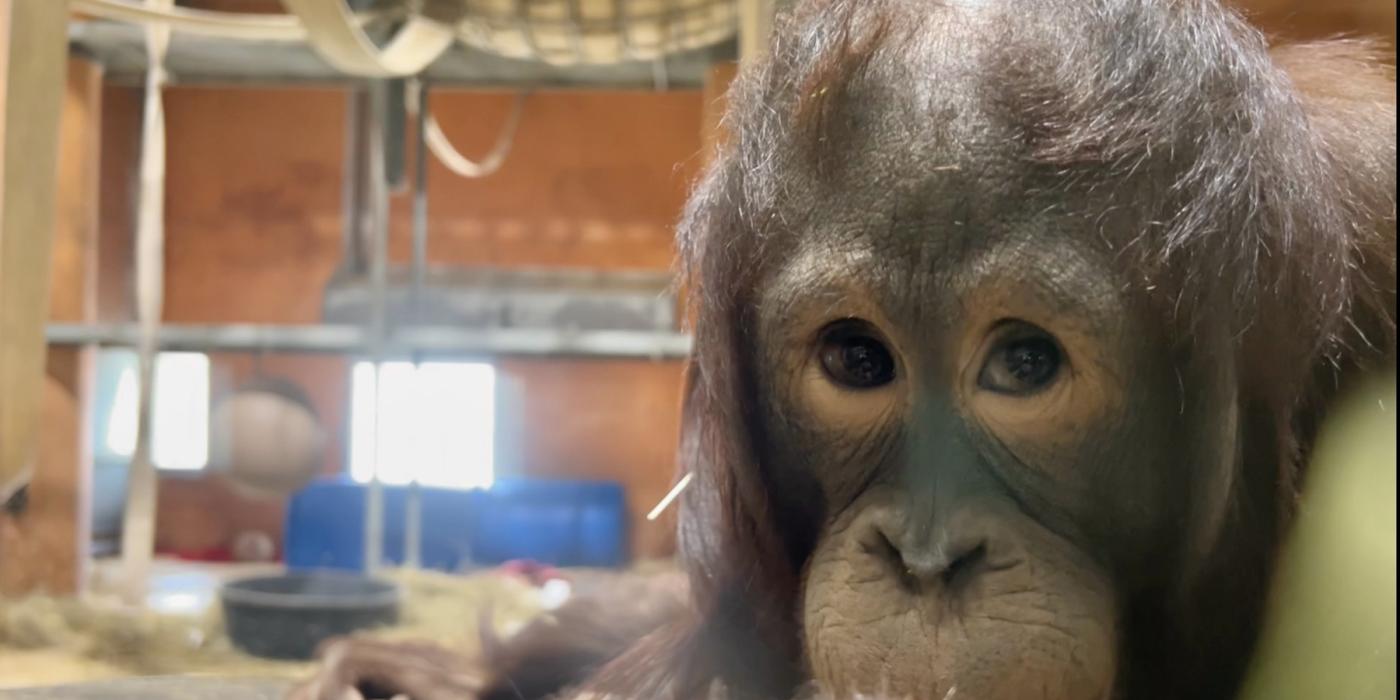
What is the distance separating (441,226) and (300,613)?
871 millimetres

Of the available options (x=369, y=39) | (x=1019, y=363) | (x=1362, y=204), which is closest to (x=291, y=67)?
(x=369, y=39)

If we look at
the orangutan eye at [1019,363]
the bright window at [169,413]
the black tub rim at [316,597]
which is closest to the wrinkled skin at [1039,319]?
the orangutan eye at [1019,363]

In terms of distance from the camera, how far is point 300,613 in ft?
6.14

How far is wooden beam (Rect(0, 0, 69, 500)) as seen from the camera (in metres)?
1.04

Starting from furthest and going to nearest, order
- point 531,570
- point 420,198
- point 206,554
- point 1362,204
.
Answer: point 420,198 < point 206,554 < point 531,570 < point 1362,204

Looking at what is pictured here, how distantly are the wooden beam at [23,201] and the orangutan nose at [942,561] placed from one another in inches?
29.0

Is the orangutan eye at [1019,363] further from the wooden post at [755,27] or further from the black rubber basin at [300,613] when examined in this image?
the black rubber basin at [300,613]

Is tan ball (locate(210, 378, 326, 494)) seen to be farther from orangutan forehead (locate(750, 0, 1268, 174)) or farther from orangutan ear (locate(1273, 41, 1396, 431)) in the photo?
orangutan ear (locate(1273, 41, 1396, 431))

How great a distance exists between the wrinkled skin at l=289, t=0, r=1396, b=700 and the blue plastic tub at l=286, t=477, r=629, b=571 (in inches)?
26.4

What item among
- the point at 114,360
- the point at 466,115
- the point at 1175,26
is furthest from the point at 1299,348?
the point at 114,360

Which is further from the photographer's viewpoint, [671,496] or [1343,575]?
[671,496]

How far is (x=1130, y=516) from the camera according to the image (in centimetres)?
112

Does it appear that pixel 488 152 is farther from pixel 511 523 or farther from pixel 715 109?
pixel 715 109

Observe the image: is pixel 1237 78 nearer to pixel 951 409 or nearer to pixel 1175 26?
pixel 1175 26
